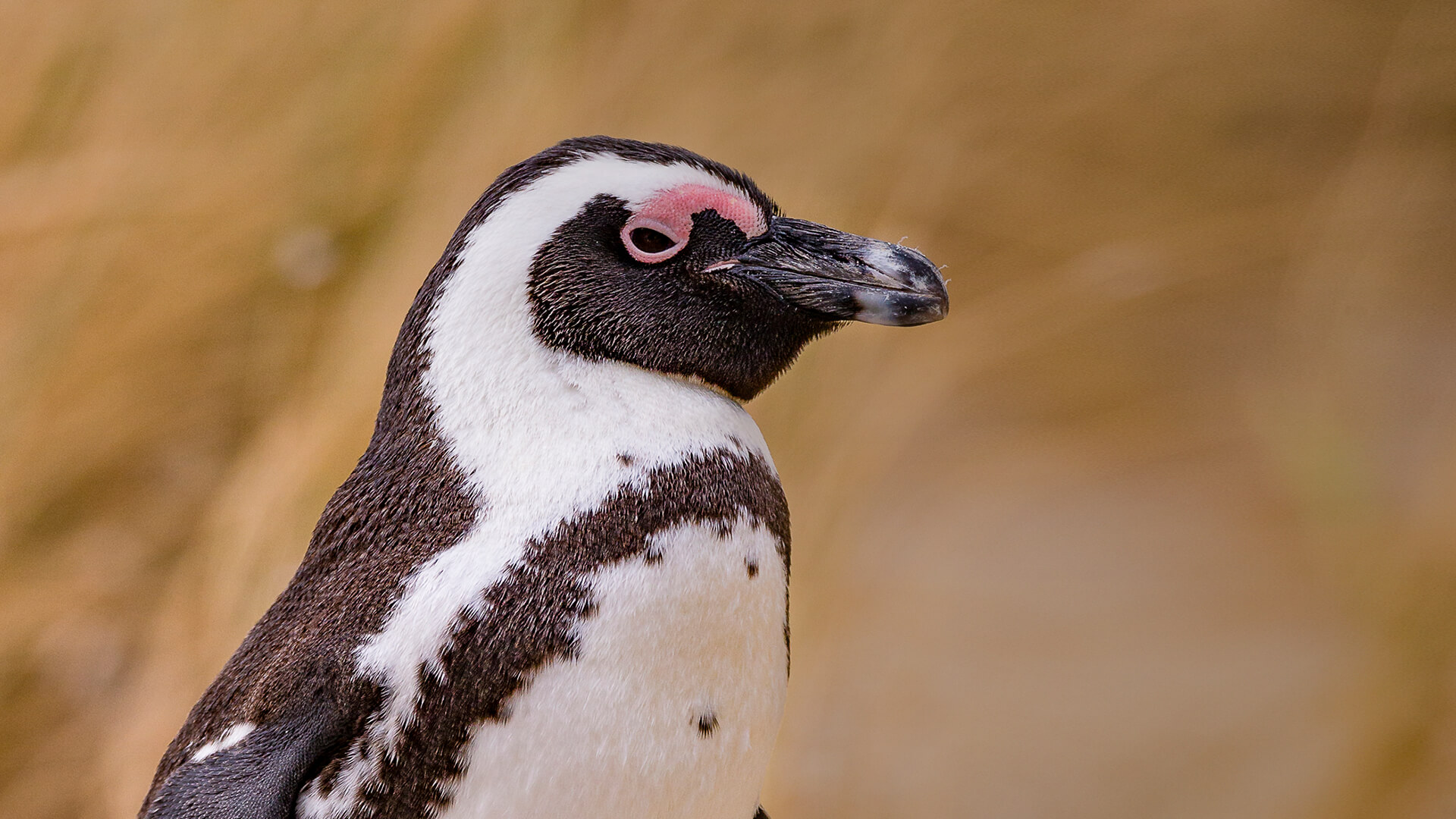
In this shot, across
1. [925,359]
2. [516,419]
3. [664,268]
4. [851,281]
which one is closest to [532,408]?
[516,419]

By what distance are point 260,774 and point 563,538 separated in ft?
0.75

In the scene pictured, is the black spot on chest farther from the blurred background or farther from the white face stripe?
the blurred background

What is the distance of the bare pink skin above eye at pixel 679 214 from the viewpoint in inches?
30.0

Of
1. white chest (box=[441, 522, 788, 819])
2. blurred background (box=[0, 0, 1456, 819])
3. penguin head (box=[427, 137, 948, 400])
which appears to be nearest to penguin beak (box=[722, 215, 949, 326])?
penguin head (box=[427, 137, 948, 400])

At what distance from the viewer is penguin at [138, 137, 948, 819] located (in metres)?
0.67

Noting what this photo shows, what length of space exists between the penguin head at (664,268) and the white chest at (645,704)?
14 cm

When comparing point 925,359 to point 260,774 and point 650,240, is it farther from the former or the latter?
point 260,774

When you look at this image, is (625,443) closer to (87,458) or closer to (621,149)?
(621,149)

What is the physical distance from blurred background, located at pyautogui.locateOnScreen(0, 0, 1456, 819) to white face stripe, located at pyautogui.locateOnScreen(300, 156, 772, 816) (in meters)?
0.89

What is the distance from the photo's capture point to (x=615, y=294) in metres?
0.75

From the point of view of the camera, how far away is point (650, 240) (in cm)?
77

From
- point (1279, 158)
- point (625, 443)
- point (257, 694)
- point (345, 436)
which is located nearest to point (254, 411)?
point (345, 436)

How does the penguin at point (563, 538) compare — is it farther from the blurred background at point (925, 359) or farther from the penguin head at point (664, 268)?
the blurred background at point (925, 359)

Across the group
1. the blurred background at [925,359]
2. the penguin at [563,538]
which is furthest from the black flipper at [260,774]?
the blurred background at [925,359]
